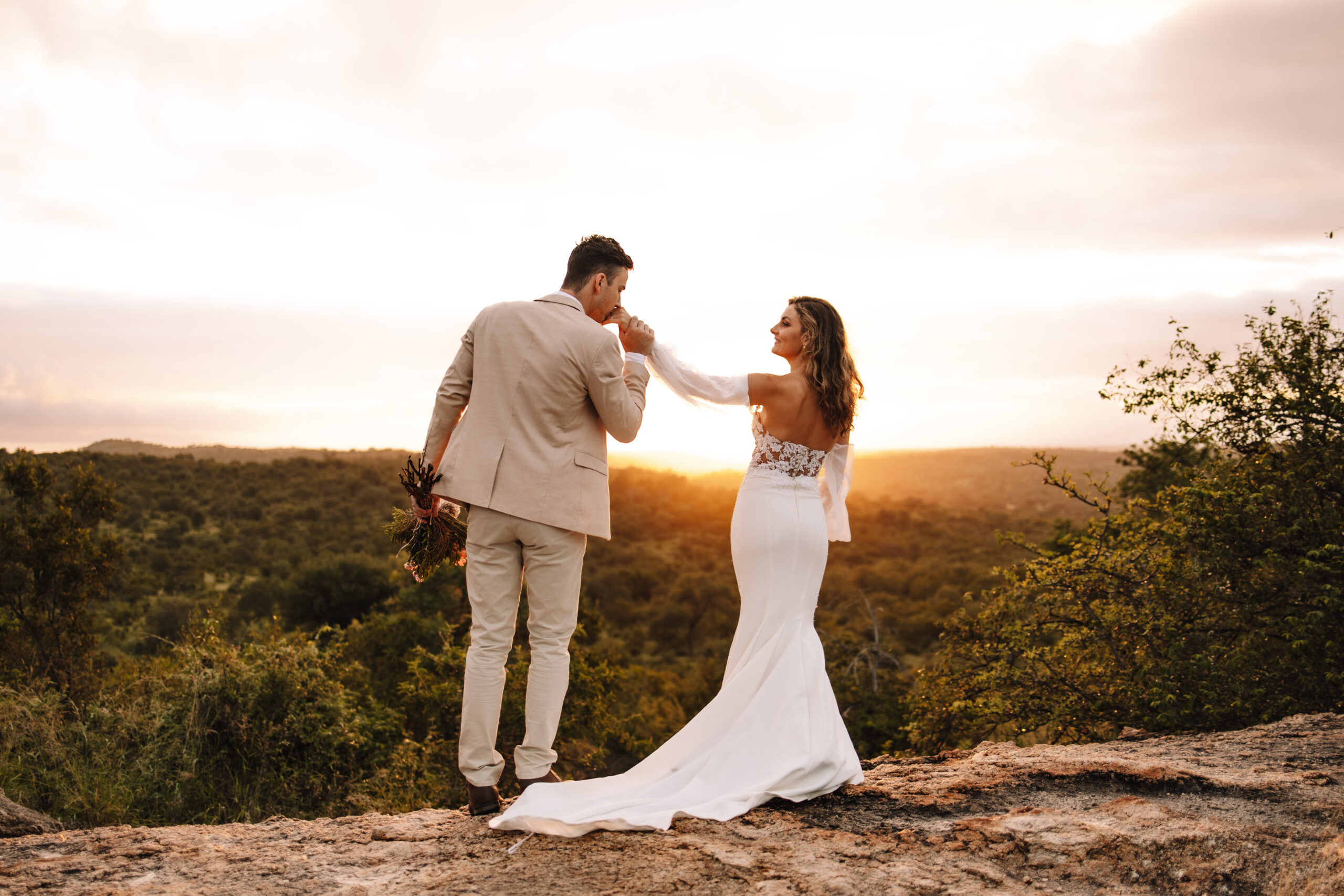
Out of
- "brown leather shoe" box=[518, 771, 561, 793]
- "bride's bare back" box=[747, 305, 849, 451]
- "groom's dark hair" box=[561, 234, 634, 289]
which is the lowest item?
"brown leather shoe" box=[518, 771, 561, 793]

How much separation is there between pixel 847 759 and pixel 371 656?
10687 millimetres

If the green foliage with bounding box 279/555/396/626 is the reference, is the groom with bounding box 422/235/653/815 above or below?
above

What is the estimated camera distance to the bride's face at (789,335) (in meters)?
4.06

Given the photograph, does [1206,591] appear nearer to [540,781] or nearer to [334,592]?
[540,781]

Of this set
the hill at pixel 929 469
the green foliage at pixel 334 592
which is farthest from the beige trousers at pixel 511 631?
the hill at pixel 929 469

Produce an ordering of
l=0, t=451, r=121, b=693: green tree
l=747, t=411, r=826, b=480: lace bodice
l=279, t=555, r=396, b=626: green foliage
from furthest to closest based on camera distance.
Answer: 1. l=279, t=555, r=396, b=626: green foliage
2. l=0, t=451, r=121, b=693: green tree
3. l=747, t=411, r=826, b=480: lace bodice

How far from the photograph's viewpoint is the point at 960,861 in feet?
9.71

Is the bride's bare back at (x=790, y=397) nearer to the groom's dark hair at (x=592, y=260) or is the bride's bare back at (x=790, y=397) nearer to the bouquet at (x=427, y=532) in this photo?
the groom's dark hair at (x=592, y=260)

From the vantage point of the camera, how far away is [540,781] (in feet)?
11.4

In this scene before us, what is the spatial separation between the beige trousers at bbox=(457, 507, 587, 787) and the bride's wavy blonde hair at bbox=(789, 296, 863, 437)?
52.8 inches

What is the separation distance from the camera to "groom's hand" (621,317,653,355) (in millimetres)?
3975

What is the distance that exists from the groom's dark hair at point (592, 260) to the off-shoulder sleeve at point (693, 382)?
50 cm

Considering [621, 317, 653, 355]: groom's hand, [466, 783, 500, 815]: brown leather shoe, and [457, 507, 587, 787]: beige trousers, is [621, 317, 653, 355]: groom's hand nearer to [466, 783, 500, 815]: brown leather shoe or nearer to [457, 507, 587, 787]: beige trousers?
[457, 507, 587, 787]: beige trousers

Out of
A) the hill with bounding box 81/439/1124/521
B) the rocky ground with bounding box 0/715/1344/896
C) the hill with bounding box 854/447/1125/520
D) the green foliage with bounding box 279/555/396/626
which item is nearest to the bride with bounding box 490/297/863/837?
the rocky ground with bounding box 0/715/1344/896
